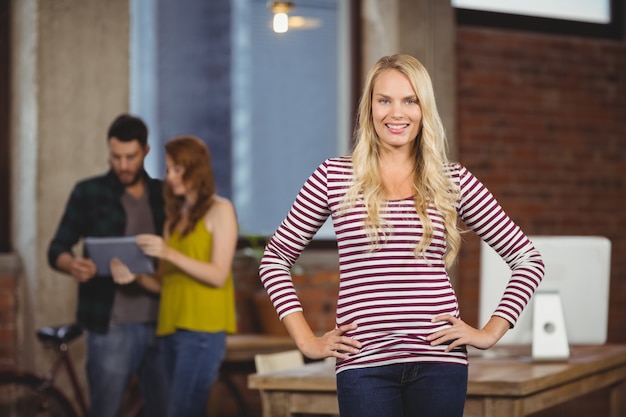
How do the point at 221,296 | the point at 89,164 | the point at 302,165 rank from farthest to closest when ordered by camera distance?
the point at 302,165, the point at 89,164, the point at 221,296

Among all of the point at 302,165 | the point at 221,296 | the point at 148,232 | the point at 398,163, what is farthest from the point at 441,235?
the point at 302,165

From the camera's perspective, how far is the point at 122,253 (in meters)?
4.44

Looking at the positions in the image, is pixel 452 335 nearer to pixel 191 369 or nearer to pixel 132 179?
pixel 191 369

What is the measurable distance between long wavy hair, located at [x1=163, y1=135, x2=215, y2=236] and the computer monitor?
1.12 m

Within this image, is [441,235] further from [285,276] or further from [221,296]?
[221,296]

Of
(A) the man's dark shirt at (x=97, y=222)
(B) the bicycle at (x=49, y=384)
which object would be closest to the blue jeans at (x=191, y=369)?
(A) the man's dark shirt at (x=97, y=222)

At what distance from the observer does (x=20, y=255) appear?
19.8 ft

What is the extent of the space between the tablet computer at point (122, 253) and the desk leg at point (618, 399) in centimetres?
208

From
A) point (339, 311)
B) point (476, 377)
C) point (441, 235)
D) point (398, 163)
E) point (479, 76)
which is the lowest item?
point (476, 377)

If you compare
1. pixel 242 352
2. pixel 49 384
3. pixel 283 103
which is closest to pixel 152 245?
pixel 49 384

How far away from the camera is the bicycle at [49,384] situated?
5.36 m

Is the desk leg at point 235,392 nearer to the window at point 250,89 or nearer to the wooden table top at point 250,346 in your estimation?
the wooden table top at point 250,346

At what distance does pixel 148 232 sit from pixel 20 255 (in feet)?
5.27

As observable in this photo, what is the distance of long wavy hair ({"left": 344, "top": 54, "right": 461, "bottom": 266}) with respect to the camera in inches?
96.7
